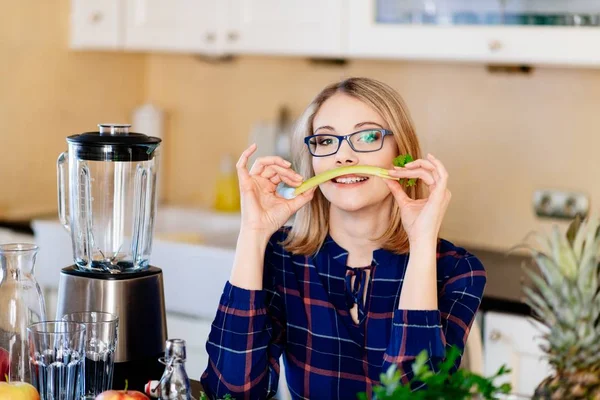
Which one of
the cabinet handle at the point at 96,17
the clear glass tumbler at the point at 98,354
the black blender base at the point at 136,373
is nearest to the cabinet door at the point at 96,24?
the cabinet handle at the point at 96,17

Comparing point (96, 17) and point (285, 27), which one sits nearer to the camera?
point (285, 27)

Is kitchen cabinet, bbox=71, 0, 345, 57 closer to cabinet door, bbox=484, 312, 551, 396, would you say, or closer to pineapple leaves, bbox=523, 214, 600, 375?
cabinet door, bbox=484, 312, 551, 396

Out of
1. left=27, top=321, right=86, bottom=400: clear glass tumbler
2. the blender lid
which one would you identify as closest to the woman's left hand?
the blender lid

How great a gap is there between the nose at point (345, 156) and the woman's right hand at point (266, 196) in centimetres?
8

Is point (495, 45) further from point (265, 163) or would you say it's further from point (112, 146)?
point (112, 146)

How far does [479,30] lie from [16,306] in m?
1.59

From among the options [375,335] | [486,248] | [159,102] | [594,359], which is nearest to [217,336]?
[375,335]

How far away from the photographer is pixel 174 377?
1.35 m

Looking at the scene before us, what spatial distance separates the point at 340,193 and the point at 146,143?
370mm

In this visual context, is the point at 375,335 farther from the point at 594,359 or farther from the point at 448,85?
the point at 448,85

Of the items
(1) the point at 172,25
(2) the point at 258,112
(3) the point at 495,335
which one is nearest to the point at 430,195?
(3) the point at 495,335

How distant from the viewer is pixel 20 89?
10.4ft

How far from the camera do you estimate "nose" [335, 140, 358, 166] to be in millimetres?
1739

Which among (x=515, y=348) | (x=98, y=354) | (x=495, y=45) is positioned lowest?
(x=515, y=348)
